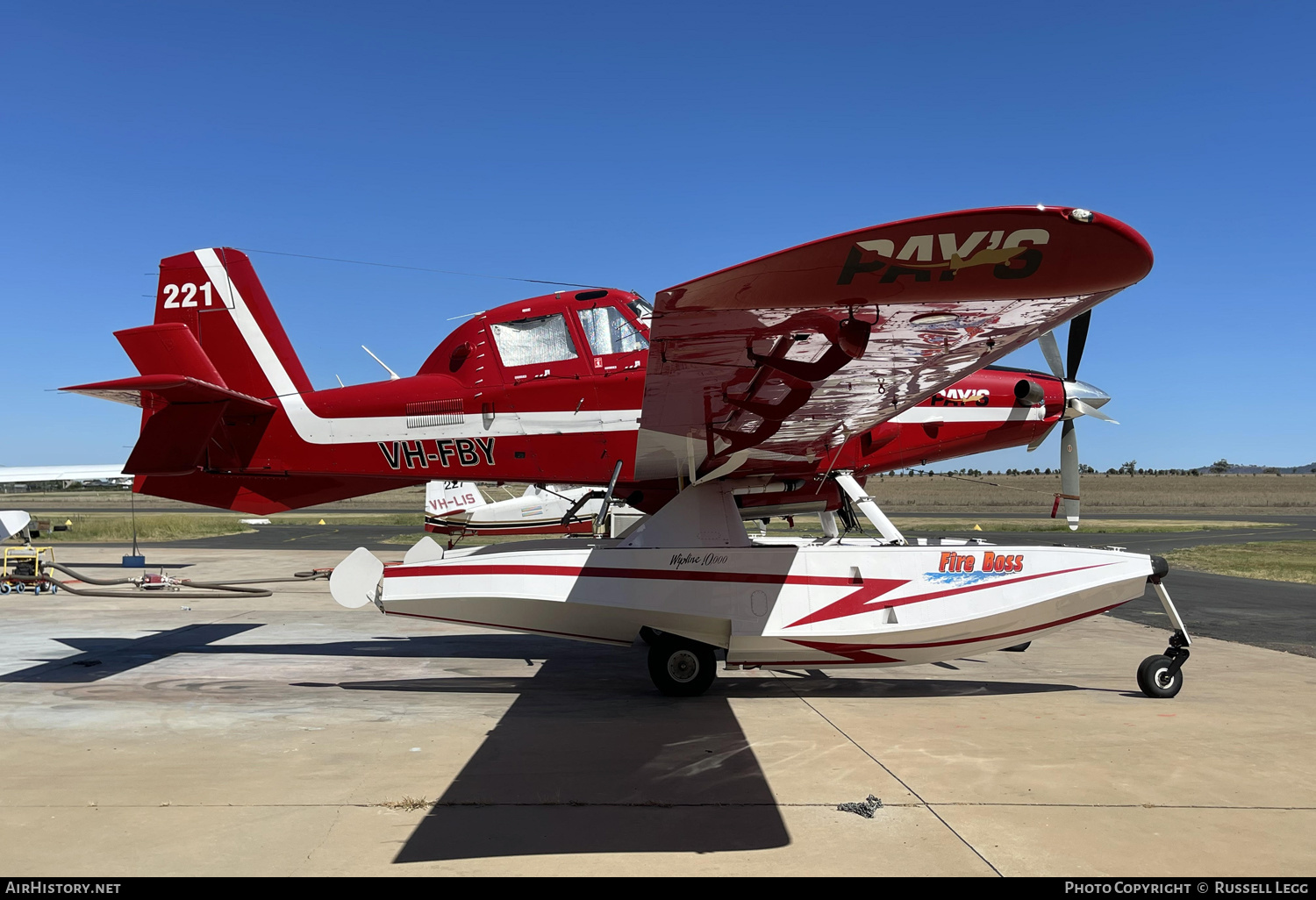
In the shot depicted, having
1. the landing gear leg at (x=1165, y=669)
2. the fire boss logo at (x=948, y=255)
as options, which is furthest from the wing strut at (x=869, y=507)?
the fire boss logo at (x=948, y=255)

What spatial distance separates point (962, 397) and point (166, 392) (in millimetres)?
8521

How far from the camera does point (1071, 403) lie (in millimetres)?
9039

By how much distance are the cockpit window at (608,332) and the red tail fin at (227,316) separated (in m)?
3.41

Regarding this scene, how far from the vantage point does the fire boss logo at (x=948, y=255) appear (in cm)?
306

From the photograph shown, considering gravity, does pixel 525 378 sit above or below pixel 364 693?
above

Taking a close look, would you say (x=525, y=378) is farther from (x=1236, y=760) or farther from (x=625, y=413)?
(x=1236, y=760)

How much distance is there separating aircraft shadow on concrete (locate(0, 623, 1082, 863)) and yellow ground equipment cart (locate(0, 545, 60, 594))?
590 cm

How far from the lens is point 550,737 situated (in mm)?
5988

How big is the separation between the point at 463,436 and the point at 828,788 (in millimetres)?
5163

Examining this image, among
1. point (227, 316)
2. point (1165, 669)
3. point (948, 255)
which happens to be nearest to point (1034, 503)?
point (1165, 669)

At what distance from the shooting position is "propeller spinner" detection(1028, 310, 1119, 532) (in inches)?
351

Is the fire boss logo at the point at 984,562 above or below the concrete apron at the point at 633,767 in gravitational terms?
above

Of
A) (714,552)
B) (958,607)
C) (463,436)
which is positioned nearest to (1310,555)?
(958,607)

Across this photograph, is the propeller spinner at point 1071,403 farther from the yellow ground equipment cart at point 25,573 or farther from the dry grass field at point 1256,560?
the yellow ground equipment cart at point 25,573
